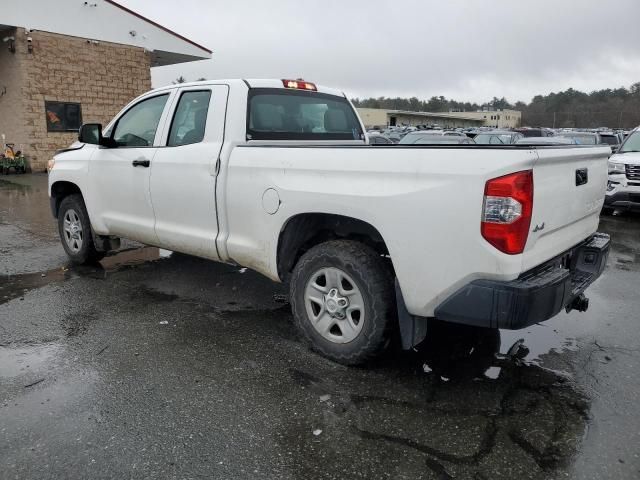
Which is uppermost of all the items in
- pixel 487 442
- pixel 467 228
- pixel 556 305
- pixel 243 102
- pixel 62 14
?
pixel 62 14

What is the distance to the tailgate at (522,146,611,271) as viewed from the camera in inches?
115

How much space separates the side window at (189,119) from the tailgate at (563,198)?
2794 millimetres

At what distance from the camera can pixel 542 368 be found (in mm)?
3686

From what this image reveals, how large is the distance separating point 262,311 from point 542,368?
93.4 inches

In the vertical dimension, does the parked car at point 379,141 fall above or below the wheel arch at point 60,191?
above

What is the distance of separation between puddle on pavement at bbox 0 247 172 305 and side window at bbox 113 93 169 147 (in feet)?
5.13

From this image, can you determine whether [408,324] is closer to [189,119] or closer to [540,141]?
[189,119]

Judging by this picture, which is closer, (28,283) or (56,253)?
(28,283)

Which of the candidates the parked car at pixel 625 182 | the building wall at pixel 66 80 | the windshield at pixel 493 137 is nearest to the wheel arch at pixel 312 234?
the parked car at pixel 625 182

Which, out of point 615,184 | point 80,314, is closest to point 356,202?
point 80,314

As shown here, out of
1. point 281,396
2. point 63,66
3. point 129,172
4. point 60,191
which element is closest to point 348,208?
point 281,396

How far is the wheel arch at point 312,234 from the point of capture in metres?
3.64

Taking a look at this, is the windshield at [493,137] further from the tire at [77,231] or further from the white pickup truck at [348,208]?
the tire at [77,231]

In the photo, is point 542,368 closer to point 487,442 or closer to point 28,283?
point 487,442
